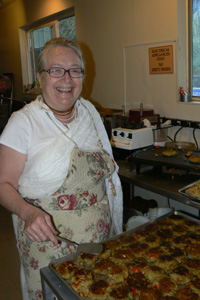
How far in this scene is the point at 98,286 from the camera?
3.15ft

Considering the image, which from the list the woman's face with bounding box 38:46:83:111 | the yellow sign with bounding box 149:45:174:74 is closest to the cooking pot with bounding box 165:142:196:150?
the yellow sign with bounding box 149:45:174:74

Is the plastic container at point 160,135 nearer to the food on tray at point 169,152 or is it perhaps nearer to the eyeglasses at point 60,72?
the food on tray at point 169,152

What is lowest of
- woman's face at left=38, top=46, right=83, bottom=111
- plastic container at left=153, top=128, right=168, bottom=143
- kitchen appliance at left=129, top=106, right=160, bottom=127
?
plastic container at left=153, top=128, right=168, bottom=143

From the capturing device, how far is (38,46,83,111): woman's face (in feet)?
3.93

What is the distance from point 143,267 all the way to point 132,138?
3.65ft

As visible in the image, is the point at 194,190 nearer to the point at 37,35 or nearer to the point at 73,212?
the point at 73,212

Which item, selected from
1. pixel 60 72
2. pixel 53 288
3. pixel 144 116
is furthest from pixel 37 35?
pixel 53 288

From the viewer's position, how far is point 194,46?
88.2 inches

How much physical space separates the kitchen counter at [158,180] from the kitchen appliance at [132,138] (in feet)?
0.52

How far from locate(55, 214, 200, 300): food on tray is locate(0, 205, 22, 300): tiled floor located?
1.23m

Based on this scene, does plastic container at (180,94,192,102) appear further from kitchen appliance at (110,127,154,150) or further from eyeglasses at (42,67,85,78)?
eyeglasses at (42,67,85,78)

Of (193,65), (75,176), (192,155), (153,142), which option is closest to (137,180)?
(192,155)

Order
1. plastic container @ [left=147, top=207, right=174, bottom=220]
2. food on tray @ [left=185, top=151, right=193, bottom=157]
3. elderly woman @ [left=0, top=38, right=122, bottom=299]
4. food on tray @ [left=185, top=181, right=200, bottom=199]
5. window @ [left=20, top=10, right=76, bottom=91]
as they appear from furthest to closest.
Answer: window @ [left=20, top=10, right=76, bottom=91] < plastic container @ [left=147, top=207, right=174, bottom=220] < food on tray @ [left=185, top=151, right=193, bottom=157] < food on tray @ [left=185, top=181, right=200, bottom=199] < elderly woman @ [left=0, top=38, right=122, bottom=299]

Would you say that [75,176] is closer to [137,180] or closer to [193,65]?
[137,180]
